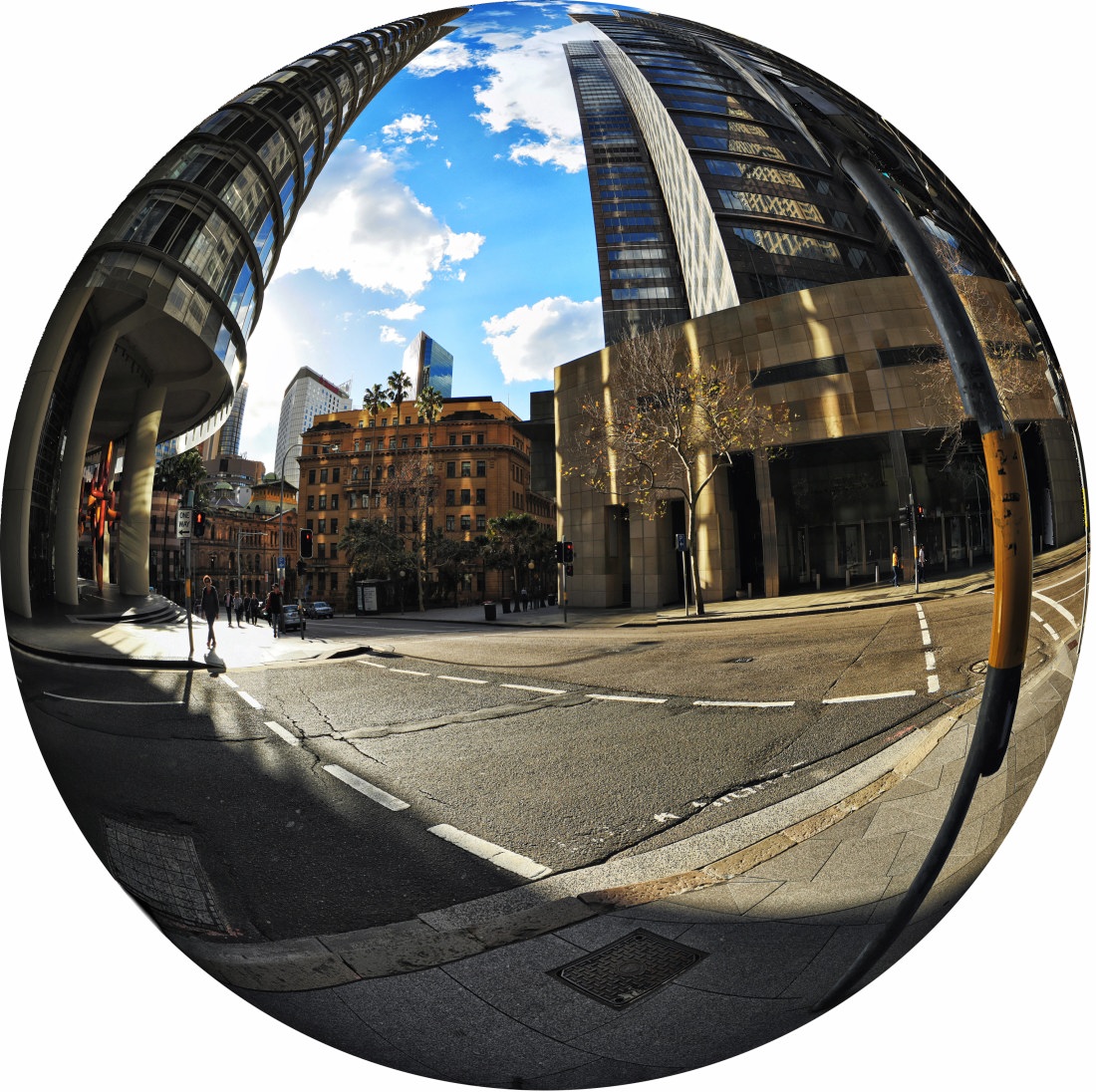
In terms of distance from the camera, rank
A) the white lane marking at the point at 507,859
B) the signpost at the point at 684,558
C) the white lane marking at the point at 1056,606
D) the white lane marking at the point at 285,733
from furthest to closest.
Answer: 1. the white lane marking at the point at 1056,606
2. the signpost at the point at 684,558
3. the white lane marking at the point at 285,733
4. the white lane marking at the point at 507,859

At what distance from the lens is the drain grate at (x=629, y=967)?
2316 millimetres

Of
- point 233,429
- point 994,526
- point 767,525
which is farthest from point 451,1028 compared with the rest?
point 994,526

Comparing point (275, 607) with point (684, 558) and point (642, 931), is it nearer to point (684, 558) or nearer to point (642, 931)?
point (684, 558)

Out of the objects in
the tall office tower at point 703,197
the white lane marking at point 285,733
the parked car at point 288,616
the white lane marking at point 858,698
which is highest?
the tall office tower at point 703,197

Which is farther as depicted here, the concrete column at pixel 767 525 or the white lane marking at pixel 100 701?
the white lane marking at pixel 100 701

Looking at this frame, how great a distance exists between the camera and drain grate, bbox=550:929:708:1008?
2.32m

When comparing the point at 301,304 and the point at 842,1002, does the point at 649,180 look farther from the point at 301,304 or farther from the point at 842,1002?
the point at 842,1002

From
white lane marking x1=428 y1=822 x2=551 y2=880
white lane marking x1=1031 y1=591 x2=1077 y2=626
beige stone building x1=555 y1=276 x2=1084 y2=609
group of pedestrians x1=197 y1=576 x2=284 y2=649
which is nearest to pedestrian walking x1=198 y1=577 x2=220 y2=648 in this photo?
group of pedestrians x1=197 y1=576 x2=284 y2=649

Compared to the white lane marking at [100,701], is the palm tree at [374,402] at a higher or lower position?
higher

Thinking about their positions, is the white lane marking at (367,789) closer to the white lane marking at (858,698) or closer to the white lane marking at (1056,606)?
the white lane marking at (858,698)

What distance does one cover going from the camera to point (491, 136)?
8.38 ft

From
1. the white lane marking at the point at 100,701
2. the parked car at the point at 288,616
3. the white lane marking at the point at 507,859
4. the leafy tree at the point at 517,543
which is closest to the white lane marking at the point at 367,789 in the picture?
the white lane marking at the point at 507,859

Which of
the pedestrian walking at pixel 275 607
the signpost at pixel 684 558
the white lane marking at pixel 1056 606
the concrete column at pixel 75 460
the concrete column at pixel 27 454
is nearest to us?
the signpost at pixel 684 558

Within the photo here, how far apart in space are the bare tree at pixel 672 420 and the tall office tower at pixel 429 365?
0.49 meters
